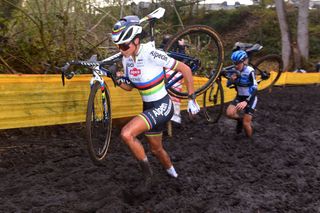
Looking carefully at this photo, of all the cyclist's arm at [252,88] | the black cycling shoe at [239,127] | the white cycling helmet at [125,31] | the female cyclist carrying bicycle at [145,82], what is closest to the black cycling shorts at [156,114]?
the female cyclist carrying bicycle at [145,82]

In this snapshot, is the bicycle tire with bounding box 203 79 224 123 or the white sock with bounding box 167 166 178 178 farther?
the bicycle tire with bounding box 203 79 224 123

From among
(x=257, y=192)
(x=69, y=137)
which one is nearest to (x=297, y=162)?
(x=257, y=192)

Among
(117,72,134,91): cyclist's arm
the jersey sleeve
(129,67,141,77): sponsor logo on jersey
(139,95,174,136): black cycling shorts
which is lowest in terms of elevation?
(139,95,174,136): black cycling shorts

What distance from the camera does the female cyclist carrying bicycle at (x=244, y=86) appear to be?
26.6ft

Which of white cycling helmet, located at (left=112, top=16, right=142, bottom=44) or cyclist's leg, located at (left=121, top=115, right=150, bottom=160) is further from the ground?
white cycling helmet, located at (left=112, top=16, right=142, bottom=44)

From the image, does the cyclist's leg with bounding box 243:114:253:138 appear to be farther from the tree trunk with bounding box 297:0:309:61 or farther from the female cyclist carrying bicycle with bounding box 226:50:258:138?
the tree trunk with bounding box 297:0:309:61

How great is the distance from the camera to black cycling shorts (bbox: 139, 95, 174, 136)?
5.24 meters

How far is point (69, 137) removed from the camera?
7.87m

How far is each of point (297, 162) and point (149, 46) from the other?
10.1 feet

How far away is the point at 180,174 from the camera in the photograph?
19.6ft

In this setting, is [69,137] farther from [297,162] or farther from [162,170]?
[297,162]

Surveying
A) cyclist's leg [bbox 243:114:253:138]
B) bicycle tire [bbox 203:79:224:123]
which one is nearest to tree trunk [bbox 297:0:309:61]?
bicycle tire [bbox 203:79:224:123]

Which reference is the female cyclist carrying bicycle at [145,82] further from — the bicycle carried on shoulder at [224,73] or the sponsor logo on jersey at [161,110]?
the bicycle carried on shoulder at [224,73]

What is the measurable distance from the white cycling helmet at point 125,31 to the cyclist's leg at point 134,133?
95 centimetres
